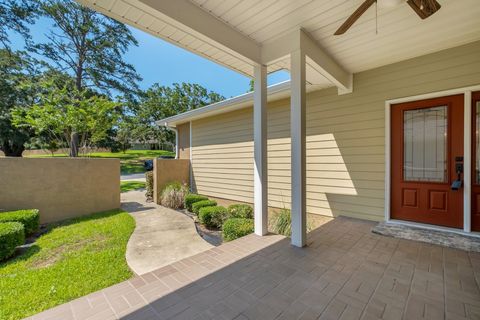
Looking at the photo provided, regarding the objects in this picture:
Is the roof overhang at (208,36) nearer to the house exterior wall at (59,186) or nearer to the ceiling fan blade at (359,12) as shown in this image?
the ceiling fan blade at (359,12)

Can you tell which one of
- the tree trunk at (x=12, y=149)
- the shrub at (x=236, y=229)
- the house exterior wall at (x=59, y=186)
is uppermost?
the tree trunk at (x=12, y=149)

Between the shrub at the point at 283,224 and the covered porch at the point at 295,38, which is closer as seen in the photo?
the covered porch at the point at 295,38

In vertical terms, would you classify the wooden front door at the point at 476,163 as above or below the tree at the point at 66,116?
below

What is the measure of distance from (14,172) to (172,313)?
18.7ft

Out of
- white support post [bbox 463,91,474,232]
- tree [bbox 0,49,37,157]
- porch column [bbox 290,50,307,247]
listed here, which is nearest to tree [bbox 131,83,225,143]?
tree [bbox 0,49,37,157]

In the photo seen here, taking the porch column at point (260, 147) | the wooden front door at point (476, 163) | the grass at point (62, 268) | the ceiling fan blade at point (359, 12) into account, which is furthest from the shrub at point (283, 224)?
the ceiling fan blade at point (359, 12)

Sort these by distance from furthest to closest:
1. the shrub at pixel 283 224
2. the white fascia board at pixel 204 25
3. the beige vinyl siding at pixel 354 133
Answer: the shrub at pixel 283 224 → the beige vinyl siding at pixel 354 133 → the white fascia board at pixel 204 25

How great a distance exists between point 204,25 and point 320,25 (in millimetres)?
1455

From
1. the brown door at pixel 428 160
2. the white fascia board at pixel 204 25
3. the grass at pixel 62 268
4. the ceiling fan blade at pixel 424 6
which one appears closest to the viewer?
the ceiling fan blade at pixel 424 6

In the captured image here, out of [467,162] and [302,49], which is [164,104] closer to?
[302,49]

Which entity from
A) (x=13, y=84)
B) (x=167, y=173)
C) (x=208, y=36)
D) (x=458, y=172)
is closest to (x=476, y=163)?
(x=458, y=172)

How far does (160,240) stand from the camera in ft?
13.4

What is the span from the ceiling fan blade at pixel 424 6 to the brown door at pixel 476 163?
230cm

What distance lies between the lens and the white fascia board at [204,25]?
2.12m
